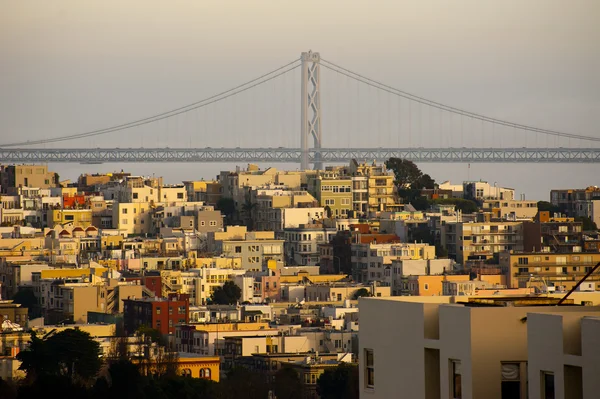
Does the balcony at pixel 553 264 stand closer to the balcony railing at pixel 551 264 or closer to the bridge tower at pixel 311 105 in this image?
the balcony railing at pixel 551 264

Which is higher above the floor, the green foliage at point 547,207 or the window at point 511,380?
the green foliage at point 547,207

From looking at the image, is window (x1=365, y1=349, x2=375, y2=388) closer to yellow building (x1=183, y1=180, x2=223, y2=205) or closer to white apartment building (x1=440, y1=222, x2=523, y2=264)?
white apartment building (x1=440, y1=222, x2=523, y2=264)

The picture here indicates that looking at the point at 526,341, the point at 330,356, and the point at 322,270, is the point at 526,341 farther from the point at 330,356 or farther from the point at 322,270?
the point at 322,270

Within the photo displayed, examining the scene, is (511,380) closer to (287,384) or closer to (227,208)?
(287,384)

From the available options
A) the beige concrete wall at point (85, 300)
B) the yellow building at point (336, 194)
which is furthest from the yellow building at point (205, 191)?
the beige concrete wall at point (85, 300)

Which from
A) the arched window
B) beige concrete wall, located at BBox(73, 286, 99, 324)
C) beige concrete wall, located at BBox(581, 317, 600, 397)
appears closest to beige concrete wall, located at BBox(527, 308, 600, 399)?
beige concrete wall, located at BBox(581, 317, 600, 397)

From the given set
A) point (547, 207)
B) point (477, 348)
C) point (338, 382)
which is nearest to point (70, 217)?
point (547, 207)
